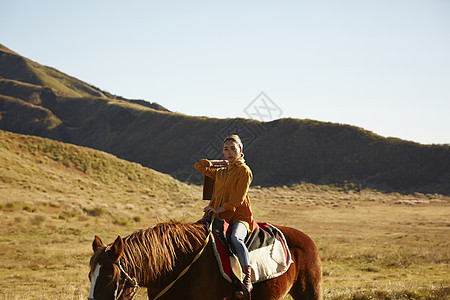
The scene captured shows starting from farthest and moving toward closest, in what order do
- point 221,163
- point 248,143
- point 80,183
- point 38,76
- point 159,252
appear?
point 38,76 < point 248,143 < point 80,183 < point 221,163 < point 159,252

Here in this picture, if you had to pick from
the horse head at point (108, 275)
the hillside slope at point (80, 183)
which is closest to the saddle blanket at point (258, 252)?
the horse head at point (108, 275)

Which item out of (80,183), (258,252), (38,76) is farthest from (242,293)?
(38,76)

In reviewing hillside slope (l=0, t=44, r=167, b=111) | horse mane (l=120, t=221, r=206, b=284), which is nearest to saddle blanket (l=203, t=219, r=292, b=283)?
horse mane (l=120, t=221, r=206, b=284)

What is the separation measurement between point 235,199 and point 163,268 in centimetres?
109

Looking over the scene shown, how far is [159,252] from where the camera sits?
3459 mm

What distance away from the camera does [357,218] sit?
3197 centimetres

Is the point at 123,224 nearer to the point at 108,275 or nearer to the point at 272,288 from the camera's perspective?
the point at 272,288

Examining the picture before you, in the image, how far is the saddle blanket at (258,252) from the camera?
12.4 feet

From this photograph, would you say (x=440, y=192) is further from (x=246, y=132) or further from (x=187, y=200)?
(x=246, y=132)

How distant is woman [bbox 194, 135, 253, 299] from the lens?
3869mm

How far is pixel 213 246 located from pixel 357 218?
102ft

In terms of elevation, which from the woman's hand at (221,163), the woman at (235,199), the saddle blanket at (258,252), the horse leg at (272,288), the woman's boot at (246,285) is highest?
the woman's hand at (221,163)

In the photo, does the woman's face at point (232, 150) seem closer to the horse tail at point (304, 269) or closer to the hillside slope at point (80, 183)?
the horse tail at point (304, 269)

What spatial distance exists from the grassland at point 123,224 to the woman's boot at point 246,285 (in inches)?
45.3
